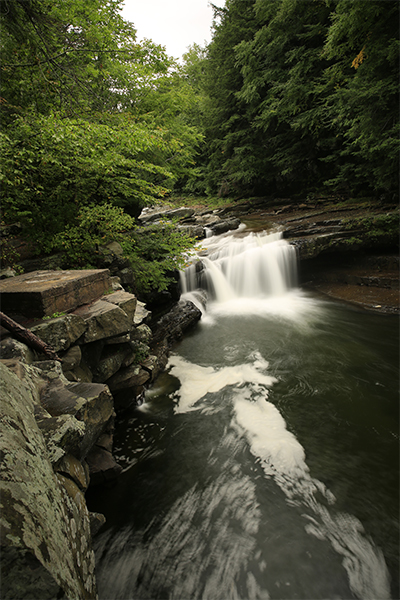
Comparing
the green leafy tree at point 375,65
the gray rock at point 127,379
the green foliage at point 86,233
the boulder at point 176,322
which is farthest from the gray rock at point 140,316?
the green leafy tree at point 375,65

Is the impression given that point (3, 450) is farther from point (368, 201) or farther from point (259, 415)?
point (368, 201)

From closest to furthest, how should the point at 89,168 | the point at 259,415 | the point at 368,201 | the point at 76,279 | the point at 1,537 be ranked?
the point at 1,537, the point at 76,279, the point at 259,415, the point at 89,168, the point at 368,201

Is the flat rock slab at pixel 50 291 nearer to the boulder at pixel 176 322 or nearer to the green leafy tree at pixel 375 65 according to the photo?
the boulder at pixel 176 322

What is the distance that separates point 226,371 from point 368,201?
41.3 ft

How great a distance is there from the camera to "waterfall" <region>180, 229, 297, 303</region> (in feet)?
36.3

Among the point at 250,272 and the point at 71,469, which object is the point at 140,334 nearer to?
the point at 71,469

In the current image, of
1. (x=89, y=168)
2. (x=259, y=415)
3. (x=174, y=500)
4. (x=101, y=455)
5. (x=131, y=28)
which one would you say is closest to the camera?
(x=174, y=500)

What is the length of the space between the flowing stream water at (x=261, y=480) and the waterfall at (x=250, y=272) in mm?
4620

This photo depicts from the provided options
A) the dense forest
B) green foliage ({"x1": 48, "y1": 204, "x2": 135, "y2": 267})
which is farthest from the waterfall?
green foliage ({"x1": 48, "y1": 204, "x2": 135, "y2": 267})

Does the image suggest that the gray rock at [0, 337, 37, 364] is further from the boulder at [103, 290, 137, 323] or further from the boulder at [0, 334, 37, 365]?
the boulder at [103, 290, 137, 323]

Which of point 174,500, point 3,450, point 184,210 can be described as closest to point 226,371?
point 174,500

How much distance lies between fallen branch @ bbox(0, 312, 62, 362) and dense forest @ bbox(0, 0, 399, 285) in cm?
223

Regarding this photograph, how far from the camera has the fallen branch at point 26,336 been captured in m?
2.81

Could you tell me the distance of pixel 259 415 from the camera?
4523mm
